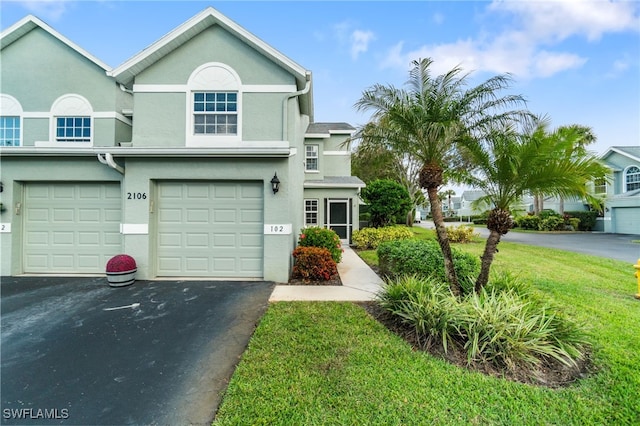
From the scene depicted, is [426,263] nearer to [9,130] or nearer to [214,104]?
[214,104]

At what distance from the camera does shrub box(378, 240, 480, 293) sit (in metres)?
5.79

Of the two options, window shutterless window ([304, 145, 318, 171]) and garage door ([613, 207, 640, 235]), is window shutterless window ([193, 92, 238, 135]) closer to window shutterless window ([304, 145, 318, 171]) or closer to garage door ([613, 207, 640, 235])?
window shutterless window ([304, 145, 318, 171])

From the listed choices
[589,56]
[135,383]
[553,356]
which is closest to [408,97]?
[553,356]

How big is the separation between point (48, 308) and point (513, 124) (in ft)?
34.0

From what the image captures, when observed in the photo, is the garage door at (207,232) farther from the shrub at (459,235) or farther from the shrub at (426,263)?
the shrub at (459,235)

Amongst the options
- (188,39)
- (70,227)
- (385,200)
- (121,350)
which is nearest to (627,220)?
(385,200)

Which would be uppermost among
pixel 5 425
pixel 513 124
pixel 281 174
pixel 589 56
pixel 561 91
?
pixel 589 56

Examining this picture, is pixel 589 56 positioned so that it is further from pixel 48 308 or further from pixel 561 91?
pixel 48 308

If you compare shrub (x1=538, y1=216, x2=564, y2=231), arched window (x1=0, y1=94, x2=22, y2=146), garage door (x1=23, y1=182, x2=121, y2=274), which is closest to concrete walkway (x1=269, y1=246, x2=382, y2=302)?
→ garage door (x1=23, y1=182, x2=121, y2=274)

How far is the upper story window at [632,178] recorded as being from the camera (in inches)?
866

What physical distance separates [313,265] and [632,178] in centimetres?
3179

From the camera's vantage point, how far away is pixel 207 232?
24.2ft

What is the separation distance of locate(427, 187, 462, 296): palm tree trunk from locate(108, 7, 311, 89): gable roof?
203 inches

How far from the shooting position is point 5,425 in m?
2.56
